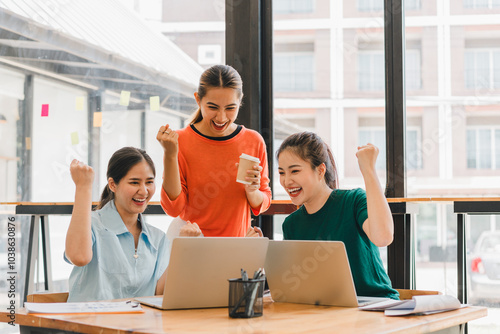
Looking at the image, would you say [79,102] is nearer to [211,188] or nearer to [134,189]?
[211,188]

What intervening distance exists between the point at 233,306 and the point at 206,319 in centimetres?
7

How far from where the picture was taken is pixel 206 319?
1.21 meters

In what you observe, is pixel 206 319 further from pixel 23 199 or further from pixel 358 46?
pixel 23 199

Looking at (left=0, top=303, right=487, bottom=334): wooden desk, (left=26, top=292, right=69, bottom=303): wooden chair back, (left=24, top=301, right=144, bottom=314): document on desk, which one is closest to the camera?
(left=0, top=303, right=487, bottom=334): wooden desk

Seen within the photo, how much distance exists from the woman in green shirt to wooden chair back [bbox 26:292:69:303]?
2.36ft

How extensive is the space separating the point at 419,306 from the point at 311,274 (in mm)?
288

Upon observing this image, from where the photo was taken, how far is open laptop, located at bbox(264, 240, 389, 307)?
1378 millimetres

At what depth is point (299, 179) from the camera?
5.97 ft

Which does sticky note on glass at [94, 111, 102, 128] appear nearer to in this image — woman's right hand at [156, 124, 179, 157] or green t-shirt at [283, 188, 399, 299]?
woman's right hand at [156, 124, 179, 157]

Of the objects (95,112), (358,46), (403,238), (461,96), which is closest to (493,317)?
(403,238)

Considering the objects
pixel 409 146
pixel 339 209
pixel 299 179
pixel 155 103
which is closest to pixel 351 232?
pixel 339 209

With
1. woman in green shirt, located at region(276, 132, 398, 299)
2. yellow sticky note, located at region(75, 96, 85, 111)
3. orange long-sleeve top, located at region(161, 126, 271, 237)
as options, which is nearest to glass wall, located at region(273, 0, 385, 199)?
orange long-sleeve top, located at region(161, 126, 271, 237)

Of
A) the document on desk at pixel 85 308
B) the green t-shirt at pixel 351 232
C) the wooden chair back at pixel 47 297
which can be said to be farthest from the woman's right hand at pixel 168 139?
the document on desk at pixel 85 308

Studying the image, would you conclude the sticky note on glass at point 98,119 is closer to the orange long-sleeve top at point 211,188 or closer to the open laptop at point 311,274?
the orange long-sleeve top at point 211,188
